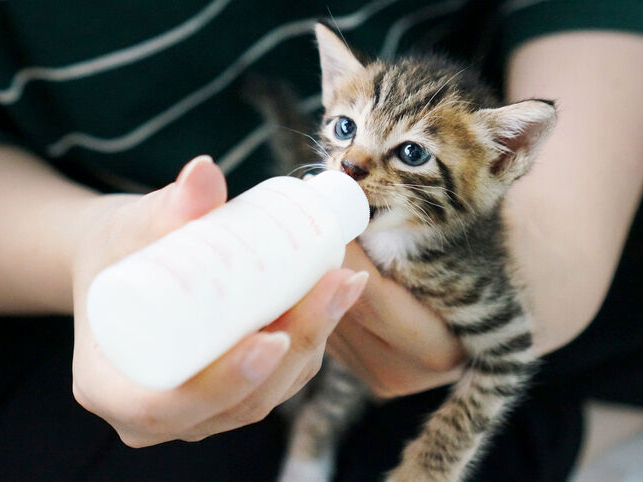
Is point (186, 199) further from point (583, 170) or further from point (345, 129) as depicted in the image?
point (583, 170)

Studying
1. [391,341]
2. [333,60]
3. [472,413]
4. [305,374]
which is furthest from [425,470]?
[333,60]

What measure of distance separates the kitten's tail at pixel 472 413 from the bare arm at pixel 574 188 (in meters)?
0.07

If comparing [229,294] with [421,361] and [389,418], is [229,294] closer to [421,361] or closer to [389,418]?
[421,361]

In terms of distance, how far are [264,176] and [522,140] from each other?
0.65 m

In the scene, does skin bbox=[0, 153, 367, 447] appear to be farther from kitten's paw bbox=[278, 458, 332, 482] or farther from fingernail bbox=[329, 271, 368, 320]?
kitten's paw bbox=[278, 458, 332, 482]

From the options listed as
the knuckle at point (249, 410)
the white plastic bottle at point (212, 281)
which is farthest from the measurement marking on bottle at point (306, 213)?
the knuckle at point (249, 410)

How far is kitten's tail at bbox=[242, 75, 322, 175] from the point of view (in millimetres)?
1179

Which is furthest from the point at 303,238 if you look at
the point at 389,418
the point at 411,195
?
the point at 389,418

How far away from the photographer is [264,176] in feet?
4.32

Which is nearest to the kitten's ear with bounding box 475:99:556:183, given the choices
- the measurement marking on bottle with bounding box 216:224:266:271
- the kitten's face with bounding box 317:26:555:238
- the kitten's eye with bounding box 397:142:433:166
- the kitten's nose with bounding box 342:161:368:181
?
the kitten's face with bounding box 317:26:555:238

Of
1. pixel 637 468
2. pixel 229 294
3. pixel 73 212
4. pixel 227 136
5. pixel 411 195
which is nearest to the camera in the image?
pixel 229 294

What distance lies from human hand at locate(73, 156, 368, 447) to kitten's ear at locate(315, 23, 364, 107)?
1.50ft

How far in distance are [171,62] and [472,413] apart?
0.88m

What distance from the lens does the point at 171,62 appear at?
1133 mm
